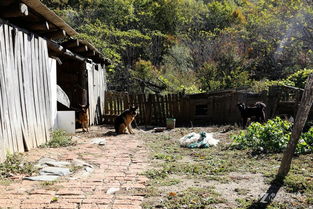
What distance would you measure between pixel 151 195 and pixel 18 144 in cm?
340

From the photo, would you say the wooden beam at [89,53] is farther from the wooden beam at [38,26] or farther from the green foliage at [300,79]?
the green foliage at [300,79]

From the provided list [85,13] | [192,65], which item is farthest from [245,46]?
[85,13]

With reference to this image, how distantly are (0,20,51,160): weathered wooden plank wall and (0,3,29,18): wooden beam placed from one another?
0.75 ft

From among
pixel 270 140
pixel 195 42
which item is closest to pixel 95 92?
pixel 270 140

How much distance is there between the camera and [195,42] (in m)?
22.0

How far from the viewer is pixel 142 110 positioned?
1286 cm

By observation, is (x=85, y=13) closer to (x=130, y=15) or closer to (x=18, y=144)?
(x=130, y=15)

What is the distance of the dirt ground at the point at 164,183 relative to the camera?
341 centimetres

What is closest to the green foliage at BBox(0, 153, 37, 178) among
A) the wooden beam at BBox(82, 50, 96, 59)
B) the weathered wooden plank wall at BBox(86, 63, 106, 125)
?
the weathered wooden plank wall at BBox(86, 63, 106, 125)

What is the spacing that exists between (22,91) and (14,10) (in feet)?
5.40

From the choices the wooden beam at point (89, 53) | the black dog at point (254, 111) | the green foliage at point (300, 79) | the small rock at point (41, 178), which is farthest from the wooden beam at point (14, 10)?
the green foliage at point (300, 79)

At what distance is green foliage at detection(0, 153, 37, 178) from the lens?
4.44m

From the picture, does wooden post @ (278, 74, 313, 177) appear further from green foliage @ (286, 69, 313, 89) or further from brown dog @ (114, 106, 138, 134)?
green foliage @ (286, 69, 313, 89)

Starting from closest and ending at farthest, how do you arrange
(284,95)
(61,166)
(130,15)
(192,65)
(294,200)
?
1. (294,200)
2. (61,166)
3. (284,95)
4. (192,65)
5. (130,15)
